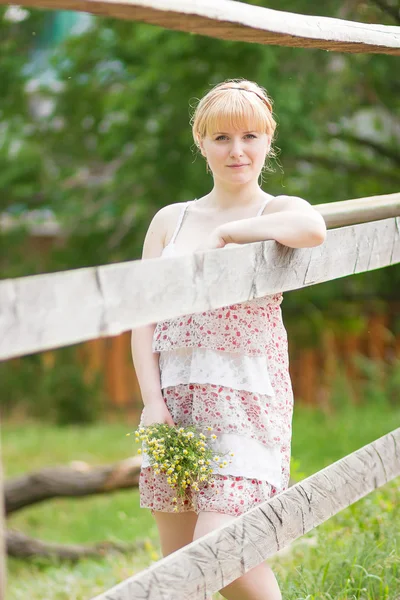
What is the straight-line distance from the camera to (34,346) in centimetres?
145

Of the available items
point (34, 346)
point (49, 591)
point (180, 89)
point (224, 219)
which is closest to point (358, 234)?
point (224, 219)

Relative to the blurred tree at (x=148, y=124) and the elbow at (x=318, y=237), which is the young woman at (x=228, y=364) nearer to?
the elbow at (x=318, y=237)

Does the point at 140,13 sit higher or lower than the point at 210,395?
higher

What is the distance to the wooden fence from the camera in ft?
4.88

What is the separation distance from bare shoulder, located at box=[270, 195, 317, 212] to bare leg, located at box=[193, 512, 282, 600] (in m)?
0.83

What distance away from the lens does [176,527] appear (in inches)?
96.1

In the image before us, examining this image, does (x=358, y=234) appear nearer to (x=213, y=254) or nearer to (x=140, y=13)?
(x=213, y=254)

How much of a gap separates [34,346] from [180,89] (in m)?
6.54

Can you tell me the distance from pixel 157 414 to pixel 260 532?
0.45 metres

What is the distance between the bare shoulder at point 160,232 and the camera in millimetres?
2514

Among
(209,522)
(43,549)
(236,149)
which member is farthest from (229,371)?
(43,549)

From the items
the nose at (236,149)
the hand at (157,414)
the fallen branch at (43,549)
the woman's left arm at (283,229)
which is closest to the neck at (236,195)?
the nose at (236,149)

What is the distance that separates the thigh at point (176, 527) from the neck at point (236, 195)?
2.93ft

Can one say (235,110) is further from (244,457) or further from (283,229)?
(244,457)
